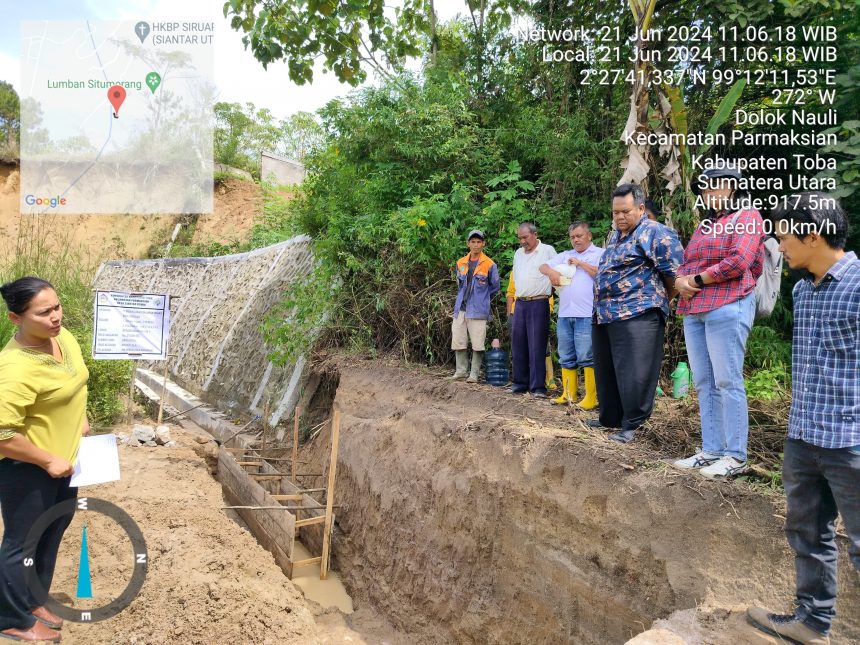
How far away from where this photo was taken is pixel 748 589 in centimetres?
273

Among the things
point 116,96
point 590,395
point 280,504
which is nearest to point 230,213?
point 116,96

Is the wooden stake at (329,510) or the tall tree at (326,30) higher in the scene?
the tall tree at (326,30)

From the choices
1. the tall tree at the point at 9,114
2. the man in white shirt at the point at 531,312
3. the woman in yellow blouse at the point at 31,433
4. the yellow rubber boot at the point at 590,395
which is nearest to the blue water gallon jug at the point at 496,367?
the man in white shirt at the point at 531,312

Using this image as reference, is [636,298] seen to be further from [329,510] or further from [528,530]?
[329,510]

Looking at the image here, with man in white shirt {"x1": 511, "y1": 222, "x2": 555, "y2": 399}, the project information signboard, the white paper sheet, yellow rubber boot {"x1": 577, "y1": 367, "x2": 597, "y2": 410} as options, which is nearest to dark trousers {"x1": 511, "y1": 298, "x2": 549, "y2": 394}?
man in white shirt {"x1": 511, "y1": 222, "x2": 555, "y2": 399}

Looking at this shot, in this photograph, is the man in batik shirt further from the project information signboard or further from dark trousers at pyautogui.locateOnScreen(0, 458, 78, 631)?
the project information signboard

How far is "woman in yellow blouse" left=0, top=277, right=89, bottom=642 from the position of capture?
2.58m

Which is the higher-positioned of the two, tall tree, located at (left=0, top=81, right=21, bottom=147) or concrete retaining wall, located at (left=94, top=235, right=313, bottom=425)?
tall tree, located at (left=0, top=81, right=21, bottom=147)

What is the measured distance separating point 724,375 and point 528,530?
1.71m

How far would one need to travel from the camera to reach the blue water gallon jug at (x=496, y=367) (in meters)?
6.39

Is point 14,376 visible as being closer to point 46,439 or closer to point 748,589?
point 46,439

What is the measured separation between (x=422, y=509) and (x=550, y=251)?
2863 millimetres

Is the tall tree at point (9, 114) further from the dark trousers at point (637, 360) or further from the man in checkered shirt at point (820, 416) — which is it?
the man in checkered shirt at point (820, 416)

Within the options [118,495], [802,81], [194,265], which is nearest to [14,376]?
[118,495]
